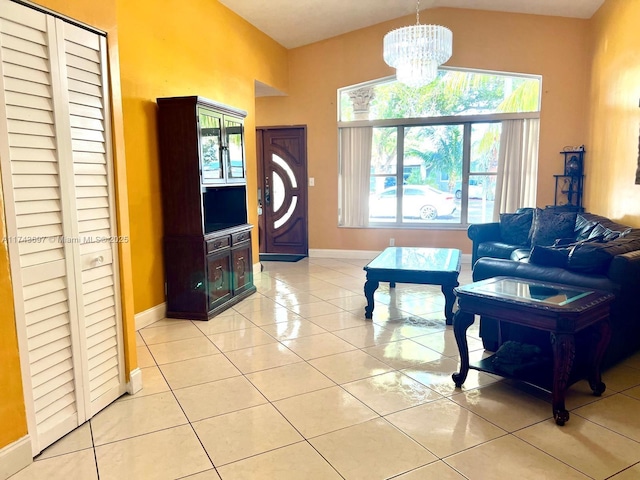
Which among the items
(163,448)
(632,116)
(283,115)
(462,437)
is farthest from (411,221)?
(163,448)

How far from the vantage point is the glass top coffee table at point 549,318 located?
2219 millimetres

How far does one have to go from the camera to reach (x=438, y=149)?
6547mm

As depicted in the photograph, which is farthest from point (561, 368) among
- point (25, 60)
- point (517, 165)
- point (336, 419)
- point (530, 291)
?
point (517, 165)

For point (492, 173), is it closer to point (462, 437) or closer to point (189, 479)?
point (462, 437)

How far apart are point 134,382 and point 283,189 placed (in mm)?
4897

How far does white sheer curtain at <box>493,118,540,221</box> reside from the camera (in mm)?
6125

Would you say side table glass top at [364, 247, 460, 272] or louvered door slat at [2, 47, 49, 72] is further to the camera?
side table glass top at [364, 247, 460, 272]

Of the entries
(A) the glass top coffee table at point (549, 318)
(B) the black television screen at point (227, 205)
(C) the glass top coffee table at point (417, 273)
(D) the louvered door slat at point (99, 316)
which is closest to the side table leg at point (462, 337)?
(A) the glass top coffee table at point (549, 318)

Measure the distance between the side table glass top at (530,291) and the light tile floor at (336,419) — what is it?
0.59 meters

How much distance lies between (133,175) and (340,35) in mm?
4255

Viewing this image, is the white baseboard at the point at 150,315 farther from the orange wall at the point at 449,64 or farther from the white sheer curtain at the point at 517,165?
the white sheer curtain at the point at 517,165

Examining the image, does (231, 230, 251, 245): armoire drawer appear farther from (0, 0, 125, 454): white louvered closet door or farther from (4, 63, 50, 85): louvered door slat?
(4, 63, 50, 85): louvered door slat

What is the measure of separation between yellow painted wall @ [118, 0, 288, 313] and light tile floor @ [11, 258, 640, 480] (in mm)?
714

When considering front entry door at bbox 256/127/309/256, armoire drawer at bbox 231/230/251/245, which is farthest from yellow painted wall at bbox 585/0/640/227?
front entry door at bbox 256/127/309/256
